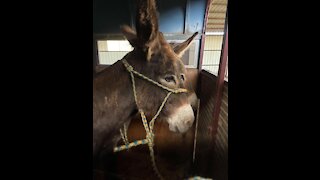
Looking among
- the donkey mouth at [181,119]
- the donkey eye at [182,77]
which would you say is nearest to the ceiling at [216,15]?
the donkey eye at [182,77]

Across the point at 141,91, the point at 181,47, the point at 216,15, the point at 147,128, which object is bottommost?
the point at 147,128

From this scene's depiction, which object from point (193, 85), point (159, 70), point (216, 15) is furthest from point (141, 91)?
point (216, 15)

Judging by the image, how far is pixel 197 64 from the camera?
0.80m

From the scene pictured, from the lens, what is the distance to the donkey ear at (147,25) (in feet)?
2.24

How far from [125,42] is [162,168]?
55 centimetres

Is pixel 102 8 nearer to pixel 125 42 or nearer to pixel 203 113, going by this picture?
pixel 125 42

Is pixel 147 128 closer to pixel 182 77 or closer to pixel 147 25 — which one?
pixel 182 77

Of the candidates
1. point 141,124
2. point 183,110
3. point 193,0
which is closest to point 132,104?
point 141,124

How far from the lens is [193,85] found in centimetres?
79

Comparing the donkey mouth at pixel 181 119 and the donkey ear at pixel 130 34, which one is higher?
the donkey ear at pixel 130 34

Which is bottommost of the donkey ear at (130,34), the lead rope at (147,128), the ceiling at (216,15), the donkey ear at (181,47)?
the lead rope at (147,128)

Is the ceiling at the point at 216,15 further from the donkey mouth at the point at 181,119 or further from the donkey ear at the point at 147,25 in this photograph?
the donkey mouth at the point at 181,119

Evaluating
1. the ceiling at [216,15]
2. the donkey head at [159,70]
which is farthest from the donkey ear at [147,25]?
the ceiling at [216,15]

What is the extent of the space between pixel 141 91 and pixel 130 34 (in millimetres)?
227
